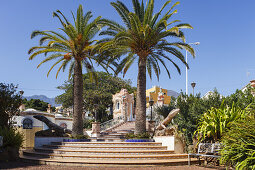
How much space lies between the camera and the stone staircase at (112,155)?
34.2 feet

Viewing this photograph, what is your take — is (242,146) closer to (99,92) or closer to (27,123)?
(27,123)

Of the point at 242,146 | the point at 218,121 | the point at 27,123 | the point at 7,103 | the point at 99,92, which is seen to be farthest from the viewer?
the point at 99,92

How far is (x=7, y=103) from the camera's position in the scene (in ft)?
48.3

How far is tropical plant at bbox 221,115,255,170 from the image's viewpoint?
5837 mm

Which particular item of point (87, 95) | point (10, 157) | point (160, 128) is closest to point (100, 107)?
point (87, 95)

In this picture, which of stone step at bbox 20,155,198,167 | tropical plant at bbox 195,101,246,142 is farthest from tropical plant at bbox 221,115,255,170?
stone step at bbox 20,155,198,167

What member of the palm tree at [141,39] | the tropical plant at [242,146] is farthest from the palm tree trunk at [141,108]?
the tropical plant at [242,146]

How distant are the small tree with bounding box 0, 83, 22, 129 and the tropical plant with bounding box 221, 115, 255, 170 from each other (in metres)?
12.6

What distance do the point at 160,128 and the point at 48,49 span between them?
9143mm

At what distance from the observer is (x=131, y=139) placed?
14711 mm

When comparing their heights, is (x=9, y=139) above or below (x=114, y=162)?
above

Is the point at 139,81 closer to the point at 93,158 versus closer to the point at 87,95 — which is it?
the point at 93,158

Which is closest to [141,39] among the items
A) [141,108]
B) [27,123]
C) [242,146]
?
[141,108]

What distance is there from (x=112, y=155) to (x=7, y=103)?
7.51 meters
